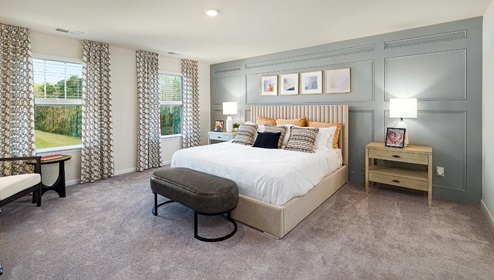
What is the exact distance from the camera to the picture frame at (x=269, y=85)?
212 inches

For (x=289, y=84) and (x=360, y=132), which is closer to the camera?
(x=360, y=132)

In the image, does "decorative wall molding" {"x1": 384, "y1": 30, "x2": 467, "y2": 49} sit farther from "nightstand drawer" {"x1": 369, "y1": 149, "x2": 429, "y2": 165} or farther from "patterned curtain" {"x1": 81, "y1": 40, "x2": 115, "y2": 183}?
"patterned curtain" {"x1": 81, "y1": 40, "x2": 115, "y2": 183}

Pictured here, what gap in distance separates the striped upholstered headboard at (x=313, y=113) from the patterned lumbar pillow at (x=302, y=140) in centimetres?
59

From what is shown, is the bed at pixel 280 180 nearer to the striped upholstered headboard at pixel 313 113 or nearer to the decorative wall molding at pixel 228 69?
the striped upholstered headboard at pixel 313 113

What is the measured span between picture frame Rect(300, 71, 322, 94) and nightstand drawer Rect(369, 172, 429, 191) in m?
1.85

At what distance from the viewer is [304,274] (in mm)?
2018

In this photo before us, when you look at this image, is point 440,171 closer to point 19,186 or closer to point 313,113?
point 313,113

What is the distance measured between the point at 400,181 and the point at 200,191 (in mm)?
2782

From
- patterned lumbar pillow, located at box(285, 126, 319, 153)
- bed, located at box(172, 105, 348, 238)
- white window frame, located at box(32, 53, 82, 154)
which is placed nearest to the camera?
bed, located at box(172, 105, 348, 238)

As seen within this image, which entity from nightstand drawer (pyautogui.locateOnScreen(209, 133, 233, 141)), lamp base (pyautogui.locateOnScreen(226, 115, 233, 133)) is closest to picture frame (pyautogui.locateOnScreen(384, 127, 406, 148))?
nightstand drawer (pyautogui.locateOnScreen(209, 133, 233, 141))

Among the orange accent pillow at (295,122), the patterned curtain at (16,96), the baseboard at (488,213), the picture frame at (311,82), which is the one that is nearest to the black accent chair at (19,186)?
the patterned curtain at (16,96)

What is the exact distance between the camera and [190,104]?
6.24 meters

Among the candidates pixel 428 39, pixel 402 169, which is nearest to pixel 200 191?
pixel 402 169

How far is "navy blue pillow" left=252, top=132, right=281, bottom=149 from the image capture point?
13.7 ft
